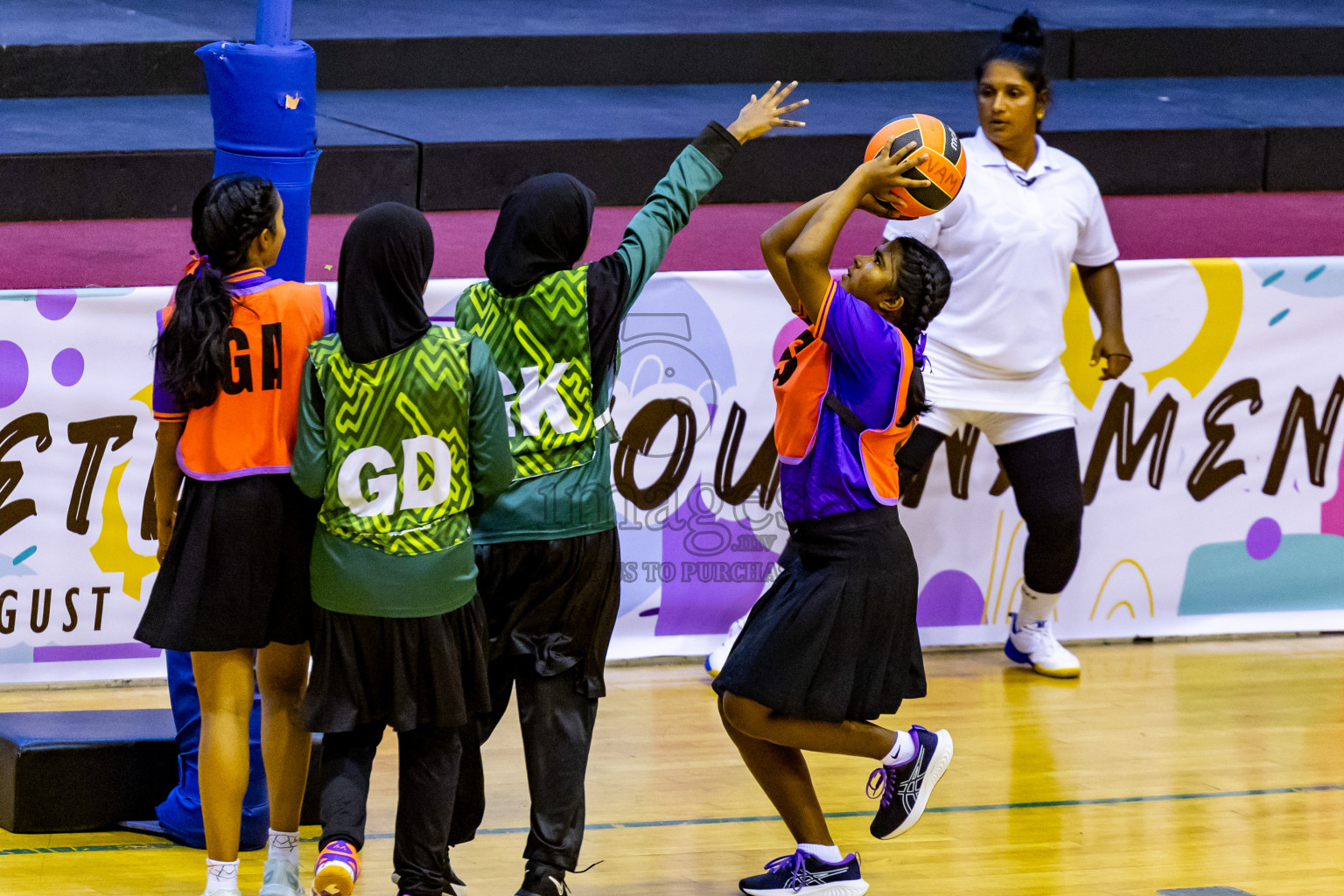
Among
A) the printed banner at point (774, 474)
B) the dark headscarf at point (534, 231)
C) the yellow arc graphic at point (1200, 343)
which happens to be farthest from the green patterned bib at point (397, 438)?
the yellow arc graphic at point (1200, 343)

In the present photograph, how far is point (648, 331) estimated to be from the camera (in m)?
5.59

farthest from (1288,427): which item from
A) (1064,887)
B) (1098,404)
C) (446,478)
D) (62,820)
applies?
(62,820)

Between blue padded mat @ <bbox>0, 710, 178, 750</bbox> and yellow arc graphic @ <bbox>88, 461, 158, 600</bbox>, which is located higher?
yellow arc graphic @ <bbox>88, 461, 158, 600</bbox>

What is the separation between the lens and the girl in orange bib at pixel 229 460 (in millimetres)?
3463

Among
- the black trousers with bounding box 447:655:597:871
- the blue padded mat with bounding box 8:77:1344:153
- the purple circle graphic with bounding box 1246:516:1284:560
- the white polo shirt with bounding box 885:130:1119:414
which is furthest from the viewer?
the blue padded mat with bounding box 8:77:1344:153

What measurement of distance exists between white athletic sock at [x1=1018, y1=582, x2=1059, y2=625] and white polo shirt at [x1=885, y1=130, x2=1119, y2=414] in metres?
0.63

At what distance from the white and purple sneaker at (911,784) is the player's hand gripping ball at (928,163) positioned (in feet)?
3.90

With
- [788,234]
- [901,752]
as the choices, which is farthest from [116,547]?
[901,752]

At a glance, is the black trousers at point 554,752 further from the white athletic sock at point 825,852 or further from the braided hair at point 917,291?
the braided hair at point 917,291

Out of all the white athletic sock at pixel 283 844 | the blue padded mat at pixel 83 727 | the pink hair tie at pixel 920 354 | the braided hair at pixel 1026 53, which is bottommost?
the white athletic sock at pixel 283 844

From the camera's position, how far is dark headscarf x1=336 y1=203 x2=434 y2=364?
3.30 m

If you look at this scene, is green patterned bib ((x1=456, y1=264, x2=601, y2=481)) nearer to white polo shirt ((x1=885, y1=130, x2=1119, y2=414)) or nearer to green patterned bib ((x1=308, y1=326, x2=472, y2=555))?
green patterned bib ((x1=308, y1=326, x2=472, y2=555))

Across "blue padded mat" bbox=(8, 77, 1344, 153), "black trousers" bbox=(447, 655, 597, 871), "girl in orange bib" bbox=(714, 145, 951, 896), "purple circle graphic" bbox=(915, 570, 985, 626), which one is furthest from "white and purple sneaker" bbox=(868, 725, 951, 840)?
"blue padded mat" bbox=(8, 77, 1344, 153)

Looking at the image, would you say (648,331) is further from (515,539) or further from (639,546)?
(515,539)
